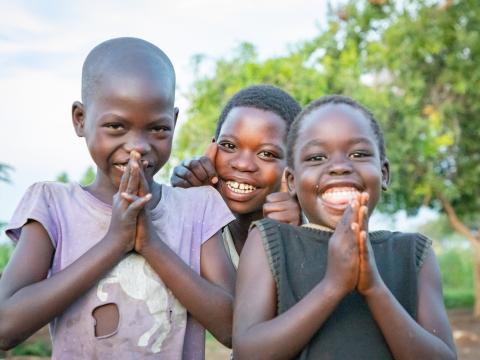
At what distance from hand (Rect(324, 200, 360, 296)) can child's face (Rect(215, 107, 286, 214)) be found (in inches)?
41.1

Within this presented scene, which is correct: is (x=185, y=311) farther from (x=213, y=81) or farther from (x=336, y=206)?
(x=213, y=81)

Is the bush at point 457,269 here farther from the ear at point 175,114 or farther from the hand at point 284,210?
the ear at point 175,114

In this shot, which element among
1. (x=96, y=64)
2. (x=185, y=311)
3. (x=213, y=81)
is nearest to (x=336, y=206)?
(x=185, y=311)

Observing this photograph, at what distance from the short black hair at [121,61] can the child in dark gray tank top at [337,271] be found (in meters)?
0.49

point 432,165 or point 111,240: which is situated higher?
point 432,165

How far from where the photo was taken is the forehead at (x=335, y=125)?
2.25 meters

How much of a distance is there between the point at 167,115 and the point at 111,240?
45cm

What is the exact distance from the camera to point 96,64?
235 cm

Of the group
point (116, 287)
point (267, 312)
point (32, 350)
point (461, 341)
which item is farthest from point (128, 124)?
point (461, 341)

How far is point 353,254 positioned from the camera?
191cm

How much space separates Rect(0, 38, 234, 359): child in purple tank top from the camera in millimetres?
2127

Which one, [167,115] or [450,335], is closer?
[450,335]

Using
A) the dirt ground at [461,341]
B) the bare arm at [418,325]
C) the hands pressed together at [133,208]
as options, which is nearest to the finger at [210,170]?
the hands pressed together at [133,208]

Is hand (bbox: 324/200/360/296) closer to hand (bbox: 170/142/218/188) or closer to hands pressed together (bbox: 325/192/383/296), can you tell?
hands pressed together (bbox: 325/192/383/296)
